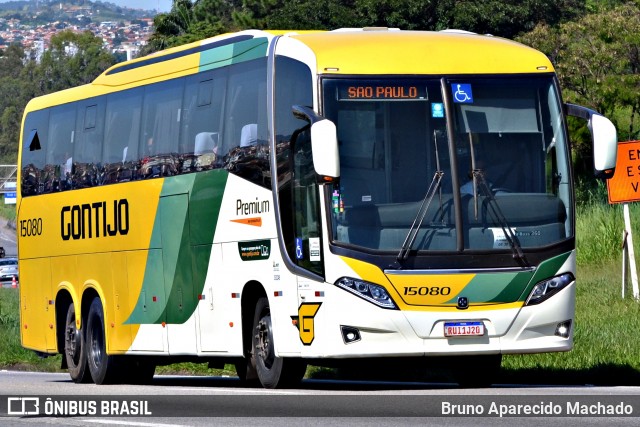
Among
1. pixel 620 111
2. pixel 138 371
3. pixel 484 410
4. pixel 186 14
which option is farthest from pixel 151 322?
pixel 186 14

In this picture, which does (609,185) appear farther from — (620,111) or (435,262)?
(620,111)

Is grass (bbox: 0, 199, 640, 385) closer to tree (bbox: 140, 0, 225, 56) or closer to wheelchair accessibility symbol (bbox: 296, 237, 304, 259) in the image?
wheelchair accessibility symbol (bbox: 296, 237, 304, 259)

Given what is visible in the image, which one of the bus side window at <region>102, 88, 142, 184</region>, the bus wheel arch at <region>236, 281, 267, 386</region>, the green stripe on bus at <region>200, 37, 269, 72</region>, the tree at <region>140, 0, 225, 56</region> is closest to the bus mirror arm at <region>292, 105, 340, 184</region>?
the green stripe on bus at <region>200, 37, 269, 72</region>

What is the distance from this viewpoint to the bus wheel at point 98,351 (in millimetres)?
19625

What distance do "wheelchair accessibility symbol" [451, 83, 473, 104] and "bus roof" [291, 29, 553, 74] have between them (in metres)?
0.17

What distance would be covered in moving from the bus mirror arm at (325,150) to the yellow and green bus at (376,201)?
0.04 ft

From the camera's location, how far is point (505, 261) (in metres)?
14.0

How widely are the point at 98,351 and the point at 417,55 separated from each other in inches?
299

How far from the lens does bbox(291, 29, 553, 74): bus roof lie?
47.3 feet

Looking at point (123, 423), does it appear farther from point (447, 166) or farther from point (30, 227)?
point (30, 227)

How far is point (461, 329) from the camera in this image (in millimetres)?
13828

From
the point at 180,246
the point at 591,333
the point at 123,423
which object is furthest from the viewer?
the point at 591,333

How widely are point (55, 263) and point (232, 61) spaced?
620 cm

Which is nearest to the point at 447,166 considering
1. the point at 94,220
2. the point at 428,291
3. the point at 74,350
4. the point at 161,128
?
the point at 428,291
